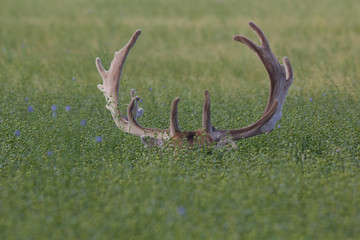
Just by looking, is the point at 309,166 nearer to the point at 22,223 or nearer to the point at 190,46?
the point at 22,223

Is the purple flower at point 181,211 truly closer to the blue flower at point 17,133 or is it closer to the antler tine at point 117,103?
the antler tine at point 117,103

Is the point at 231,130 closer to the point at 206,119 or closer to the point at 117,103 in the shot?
the point at 206,119

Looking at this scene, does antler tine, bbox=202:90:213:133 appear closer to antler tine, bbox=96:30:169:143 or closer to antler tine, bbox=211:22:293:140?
antler tine, bbox=211:22:293:140

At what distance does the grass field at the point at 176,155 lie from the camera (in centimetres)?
385

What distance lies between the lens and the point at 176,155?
506 cm

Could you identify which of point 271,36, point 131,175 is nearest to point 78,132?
point 131,175

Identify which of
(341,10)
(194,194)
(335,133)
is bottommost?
(341,10)

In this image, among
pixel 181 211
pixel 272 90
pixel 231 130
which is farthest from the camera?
pixel 272 90

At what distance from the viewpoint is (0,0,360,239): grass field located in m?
3.85

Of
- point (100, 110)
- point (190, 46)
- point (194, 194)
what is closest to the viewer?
point (194, 194)

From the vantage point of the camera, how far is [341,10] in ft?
51.5

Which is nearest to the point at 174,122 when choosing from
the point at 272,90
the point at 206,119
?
the point at 206,119

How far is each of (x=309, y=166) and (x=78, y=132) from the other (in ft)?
7.70

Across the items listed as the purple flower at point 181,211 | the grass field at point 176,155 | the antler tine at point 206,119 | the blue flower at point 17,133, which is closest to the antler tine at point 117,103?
the grass field at point 176,155
